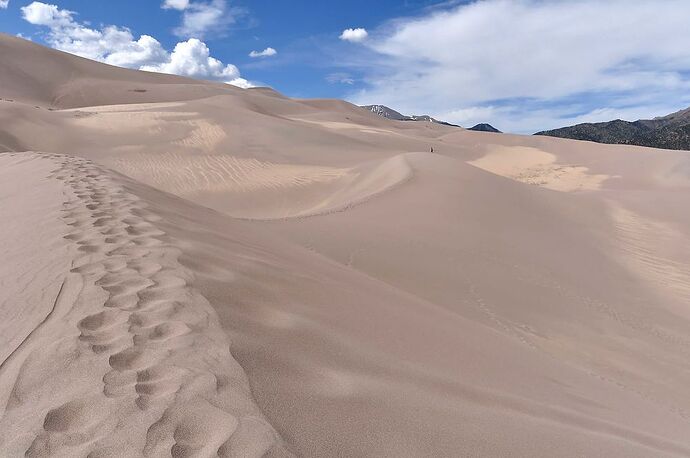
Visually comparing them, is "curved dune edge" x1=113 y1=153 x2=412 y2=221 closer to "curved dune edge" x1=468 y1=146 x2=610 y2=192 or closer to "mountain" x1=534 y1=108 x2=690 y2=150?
"curved dune edge" x1=468 y1=146 x2=610 y2=192

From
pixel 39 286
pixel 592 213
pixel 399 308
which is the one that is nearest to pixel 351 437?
pixel 39 286

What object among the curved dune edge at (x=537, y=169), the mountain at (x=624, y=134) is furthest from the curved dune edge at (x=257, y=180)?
the mountain at (x=624, y=134)

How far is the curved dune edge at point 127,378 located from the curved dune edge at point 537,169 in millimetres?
21651

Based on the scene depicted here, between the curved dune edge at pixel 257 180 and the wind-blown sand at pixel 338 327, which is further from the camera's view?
the curved dune edge at pixel 257 180

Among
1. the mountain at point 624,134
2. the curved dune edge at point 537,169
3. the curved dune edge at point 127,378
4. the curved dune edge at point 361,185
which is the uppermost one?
the mountain at point 624,134

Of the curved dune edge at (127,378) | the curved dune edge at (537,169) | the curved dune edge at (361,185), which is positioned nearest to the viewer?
the curved dune edge at (127,378)

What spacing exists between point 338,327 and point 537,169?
29.1m

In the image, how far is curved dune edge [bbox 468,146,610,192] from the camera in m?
24.2

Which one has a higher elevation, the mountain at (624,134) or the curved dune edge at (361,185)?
the mountain at (624,134)

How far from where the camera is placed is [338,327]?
2.93 m

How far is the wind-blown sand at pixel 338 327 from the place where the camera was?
171 centimetres

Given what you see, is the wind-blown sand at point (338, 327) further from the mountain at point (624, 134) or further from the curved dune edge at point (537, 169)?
the mountain at point (624, 134)

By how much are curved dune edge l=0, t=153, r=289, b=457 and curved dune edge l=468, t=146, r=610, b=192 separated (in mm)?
21651

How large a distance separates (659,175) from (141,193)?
81.5 feet
